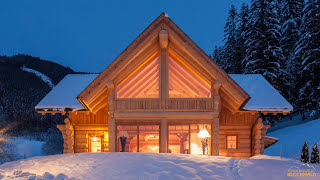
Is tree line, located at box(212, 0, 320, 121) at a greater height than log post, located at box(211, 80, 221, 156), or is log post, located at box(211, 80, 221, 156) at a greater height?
tree line, located at box(212, 0, 320, 121)

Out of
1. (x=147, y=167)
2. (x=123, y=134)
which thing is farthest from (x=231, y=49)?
(x=147, y=167)

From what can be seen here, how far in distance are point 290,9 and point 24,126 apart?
40.5 meters

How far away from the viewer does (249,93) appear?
15695 mm

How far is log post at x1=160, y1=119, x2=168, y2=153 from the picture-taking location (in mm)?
13031

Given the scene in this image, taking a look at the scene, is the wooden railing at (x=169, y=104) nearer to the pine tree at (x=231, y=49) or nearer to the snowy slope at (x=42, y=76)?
the pine tree at (x=231, y=49)

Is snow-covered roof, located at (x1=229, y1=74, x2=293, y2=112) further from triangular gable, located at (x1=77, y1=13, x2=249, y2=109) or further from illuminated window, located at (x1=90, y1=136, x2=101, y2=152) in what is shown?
illuminated window, located at (x1=90, y1=136, x2=101, y2=152)

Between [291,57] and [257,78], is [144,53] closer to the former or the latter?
[257,78]

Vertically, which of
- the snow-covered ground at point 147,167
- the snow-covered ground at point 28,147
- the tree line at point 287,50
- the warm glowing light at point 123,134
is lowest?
the snow-covered ground at point 28,147

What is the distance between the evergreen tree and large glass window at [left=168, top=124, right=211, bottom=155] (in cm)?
1581

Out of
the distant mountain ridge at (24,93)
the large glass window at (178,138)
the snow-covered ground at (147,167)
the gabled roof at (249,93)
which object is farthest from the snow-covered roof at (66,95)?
the distant mountain ridge at (24,93)

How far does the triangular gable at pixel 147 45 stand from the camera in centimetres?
1234

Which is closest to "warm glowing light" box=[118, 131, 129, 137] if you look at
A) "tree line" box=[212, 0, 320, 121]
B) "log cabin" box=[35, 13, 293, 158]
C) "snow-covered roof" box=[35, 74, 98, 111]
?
"log cabin" box=[35, 13, 293, 158]

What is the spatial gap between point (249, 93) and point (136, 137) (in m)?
6.44

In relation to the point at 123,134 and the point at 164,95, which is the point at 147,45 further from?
the point at 123,134
